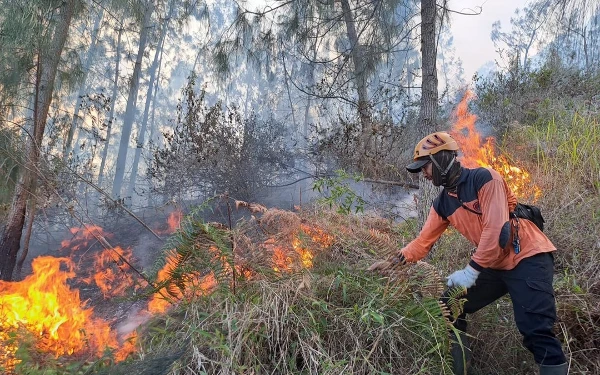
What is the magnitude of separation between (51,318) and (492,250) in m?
4.26

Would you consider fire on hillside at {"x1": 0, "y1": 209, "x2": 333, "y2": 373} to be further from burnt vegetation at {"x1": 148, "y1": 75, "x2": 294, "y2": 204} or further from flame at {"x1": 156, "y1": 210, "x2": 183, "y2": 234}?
burnt vegetation at {"x1": 148, "y1": 75, "x2": 294, "y2": 204}

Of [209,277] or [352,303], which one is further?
[209,277]

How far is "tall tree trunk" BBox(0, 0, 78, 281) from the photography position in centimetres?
638

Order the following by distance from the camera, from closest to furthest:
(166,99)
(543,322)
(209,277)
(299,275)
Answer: (543,322)
(299,275)
(209,277)
(166,99)

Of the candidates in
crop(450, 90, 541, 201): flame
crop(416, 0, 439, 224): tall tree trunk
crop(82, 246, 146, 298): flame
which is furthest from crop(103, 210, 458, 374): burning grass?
crop(82, 246, 146, 298): flame

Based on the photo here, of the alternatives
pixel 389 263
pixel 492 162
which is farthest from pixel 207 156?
pixel 389 263

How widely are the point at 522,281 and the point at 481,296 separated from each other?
1.21 ft

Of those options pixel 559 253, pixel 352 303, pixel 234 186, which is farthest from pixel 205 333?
pixel 234 186

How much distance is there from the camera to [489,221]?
2.54 metres

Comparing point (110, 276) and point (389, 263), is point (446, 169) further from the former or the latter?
point (110, 276)

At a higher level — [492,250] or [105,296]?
[492,250]

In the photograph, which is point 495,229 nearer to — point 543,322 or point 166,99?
point 543,322

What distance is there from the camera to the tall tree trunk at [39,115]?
20.9ft

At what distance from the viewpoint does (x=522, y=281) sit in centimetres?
255
